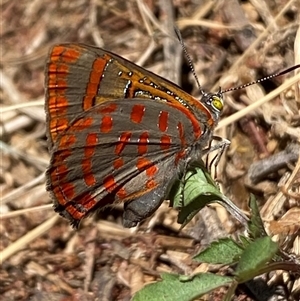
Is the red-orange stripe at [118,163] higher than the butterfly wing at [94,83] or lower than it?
lower

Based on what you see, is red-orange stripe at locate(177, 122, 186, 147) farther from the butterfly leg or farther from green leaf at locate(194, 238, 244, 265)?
green leaf at locate(194, 238, 244, 265)

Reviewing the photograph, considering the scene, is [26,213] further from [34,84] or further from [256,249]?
[256,249]

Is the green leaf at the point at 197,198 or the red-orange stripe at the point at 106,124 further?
the red-orange stripe at the point at 106,124

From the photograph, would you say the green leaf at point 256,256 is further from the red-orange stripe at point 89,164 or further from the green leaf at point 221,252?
the red-orange stripe at point 89,164

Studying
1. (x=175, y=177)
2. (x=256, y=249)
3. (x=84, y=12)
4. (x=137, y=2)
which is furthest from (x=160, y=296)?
(x=84, y=12)

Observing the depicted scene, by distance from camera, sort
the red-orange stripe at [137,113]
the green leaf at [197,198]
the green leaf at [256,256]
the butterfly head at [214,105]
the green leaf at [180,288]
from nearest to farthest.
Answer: the green leaf at [256,256]
the green leaf at [180,288]
the green leaf at [197,198]
the red-orange stripe at [137,113]
the butterfly head at [214,105]

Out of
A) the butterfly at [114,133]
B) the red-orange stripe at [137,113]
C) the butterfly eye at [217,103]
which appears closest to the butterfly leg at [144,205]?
the butterfly at [114,133]

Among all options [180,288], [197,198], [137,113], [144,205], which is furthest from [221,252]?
[137,113]
